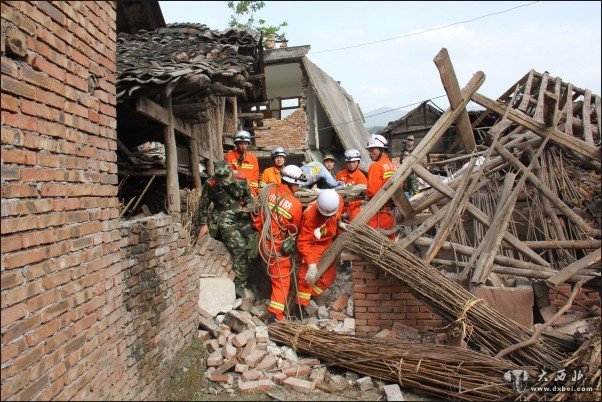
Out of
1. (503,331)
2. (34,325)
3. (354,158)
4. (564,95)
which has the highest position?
(564,95)

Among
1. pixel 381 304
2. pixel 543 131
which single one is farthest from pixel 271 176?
pixel 543 131

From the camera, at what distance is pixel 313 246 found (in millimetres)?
6250

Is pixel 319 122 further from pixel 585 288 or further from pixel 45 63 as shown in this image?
pixel 45 63

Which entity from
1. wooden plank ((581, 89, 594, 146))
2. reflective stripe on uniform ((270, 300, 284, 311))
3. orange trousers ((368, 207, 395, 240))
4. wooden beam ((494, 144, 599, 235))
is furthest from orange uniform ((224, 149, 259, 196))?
wooden plank ((581, 89, 594, 146))

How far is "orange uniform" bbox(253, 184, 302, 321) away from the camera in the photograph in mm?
6121

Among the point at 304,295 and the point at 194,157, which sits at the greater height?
the point at 194,157

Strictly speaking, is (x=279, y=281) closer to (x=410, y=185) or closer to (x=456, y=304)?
(x=456, y=304)

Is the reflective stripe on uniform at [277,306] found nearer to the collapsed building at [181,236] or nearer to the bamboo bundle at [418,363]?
the collapsed building at [181,236]

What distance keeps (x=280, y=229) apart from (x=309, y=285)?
2.85 feet

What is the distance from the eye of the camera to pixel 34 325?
8.39ft

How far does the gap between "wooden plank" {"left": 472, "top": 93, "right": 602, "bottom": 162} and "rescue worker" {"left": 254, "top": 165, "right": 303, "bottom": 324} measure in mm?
2662

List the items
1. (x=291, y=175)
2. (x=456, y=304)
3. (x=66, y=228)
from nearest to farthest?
(x=66, y=228) < (x=456, y=304) < (x=291, y=175)

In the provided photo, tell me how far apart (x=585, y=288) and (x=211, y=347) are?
4333mm

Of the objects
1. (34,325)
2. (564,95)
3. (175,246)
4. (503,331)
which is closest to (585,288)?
(503,331)
